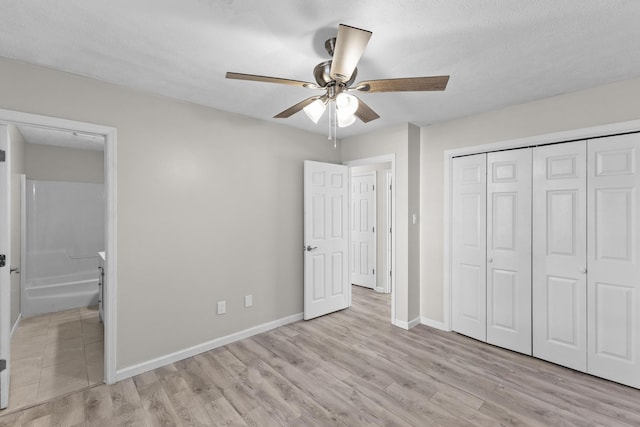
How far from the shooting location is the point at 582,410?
210 cm

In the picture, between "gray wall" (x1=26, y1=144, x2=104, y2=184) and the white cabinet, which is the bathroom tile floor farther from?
the white cabinet

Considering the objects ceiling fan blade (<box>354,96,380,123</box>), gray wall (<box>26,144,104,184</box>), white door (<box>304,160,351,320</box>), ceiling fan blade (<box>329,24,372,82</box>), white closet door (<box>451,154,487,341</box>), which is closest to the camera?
ceiling fan blade (<box>329,24,372,82</box>)

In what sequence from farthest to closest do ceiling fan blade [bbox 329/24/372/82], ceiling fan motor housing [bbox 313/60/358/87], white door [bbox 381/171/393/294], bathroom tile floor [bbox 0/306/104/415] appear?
white door [bbox 381/171/393/294]
bathroom tile floor [bbox 0/306/104/415]
ceiling fan motor housing [bbox 313/60/358/87]
ceiling fan blade [bbox 329/24/372/82]

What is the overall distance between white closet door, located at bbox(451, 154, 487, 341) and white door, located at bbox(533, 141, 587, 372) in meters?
0.47

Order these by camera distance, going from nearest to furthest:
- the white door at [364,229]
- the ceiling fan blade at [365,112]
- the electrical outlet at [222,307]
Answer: the ceiling fan blade at [365,112], the electrical outlet at [222,307], the white door at [364,229]

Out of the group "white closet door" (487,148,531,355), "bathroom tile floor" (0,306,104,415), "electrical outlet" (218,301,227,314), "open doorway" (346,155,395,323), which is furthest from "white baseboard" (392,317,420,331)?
"bathroom tile floor" (0,306,104,415)

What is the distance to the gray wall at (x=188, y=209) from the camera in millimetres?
2412

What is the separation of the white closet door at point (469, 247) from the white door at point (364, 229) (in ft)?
6.33

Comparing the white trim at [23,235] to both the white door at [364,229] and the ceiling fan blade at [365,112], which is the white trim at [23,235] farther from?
the white door at [364,229]

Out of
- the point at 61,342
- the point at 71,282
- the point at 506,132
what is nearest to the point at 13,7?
the point at 61,342

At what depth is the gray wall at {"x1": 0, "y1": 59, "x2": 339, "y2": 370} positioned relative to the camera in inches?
95.0

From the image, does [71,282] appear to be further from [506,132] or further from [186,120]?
[506,132]

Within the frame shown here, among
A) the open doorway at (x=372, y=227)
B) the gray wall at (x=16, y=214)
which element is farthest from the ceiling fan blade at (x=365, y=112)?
the gray wall at (x=16, y=214)

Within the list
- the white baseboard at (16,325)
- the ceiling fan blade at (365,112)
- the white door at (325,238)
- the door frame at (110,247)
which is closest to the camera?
the ceiling fan blade at (365,112)
